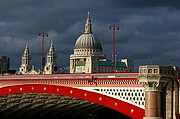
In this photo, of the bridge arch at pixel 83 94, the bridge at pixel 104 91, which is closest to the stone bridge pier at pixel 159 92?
the bridge at pixel 104 91

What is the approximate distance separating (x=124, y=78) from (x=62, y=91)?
7493 mm

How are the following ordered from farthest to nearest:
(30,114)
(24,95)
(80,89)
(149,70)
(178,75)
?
(30,114) → (24,95) → (80,89) → (178,75) → (149,70)

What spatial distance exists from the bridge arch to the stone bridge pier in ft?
6.40

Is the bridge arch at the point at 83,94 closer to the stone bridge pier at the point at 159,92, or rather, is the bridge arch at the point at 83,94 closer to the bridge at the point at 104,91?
the bridge at the point at 104,91

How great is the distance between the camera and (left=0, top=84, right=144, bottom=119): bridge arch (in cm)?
4853

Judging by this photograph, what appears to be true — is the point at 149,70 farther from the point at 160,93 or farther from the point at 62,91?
the point at 62,91

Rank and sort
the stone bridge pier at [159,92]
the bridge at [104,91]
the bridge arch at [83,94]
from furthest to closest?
1. the bridge arch at [83,94]
2. the bridge at [104,91]
3. the stone bridge pier at [159,92]

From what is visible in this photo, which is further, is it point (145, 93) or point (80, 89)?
point (80, 89)

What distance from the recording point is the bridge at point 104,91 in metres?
45.8

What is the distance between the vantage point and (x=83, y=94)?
53.3m

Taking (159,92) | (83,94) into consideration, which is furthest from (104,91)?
(159,92)

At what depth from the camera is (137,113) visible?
157ft

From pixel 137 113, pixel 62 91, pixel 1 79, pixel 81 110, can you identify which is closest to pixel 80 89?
pixel 62 91

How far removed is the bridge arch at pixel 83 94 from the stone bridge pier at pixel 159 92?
195 cm
